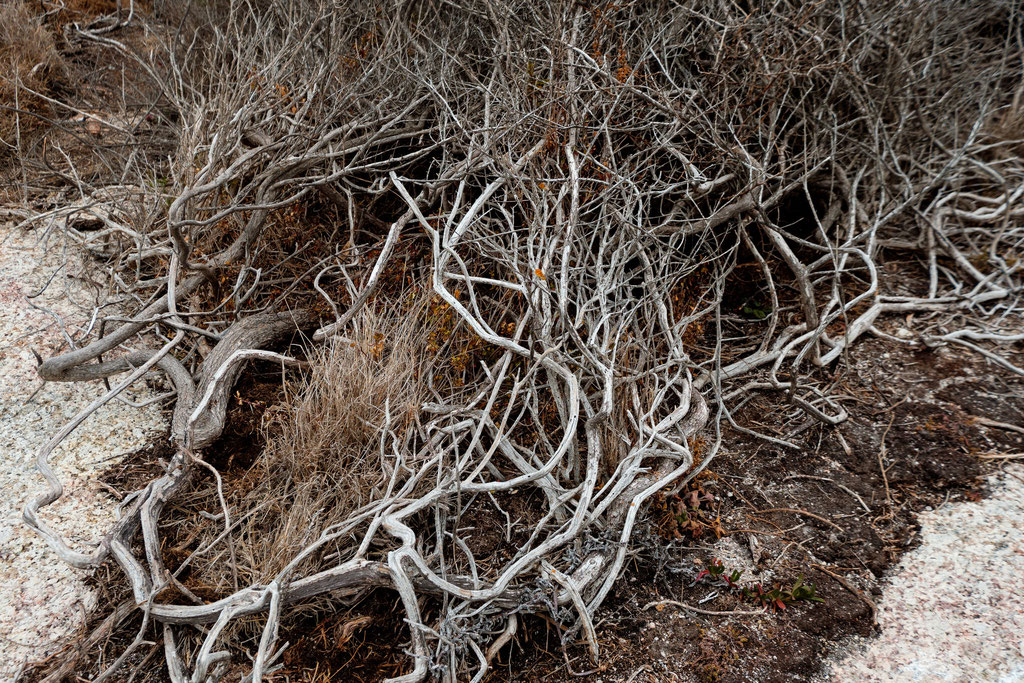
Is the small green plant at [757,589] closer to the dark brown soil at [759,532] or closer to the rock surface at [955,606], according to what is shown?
the dark brown soil at [759,532]

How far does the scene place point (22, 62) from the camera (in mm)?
4137

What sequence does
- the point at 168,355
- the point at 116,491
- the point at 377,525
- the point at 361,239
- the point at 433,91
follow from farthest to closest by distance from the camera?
1. the point at 361,239
2. the point at 433,91
3. the point at 168,355
4. the point at 116,491
5. the point at 377,525

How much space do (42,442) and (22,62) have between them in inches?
104

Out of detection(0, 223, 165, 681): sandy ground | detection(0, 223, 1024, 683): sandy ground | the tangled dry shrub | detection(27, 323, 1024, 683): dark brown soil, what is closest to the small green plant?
detection(27, 323, 1024, 683): dark brown soil

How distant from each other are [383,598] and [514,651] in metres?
0.49

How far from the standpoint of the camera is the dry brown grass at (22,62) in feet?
13.1

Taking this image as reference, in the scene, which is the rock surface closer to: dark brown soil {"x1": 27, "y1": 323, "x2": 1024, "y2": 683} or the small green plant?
dark brown soil {"x1": 27, "y1": 323, "x2": 1024, "y2": 683}

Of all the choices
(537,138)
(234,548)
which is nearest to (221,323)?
(234,548)

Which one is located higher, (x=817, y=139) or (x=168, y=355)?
(x=817, y=139)

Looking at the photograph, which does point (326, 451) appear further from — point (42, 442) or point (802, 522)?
point (802, 522)

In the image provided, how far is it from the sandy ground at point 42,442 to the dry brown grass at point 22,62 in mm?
760

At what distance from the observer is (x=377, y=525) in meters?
2.34

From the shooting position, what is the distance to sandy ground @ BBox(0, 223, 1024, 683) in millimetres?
2195

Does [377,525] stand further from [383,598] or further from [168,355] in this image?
[168,355]
